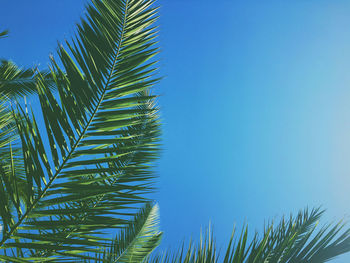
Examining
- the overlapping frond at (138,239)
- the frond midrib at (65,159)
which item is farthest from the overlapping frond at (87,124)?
the overlapping frond at (138,239)

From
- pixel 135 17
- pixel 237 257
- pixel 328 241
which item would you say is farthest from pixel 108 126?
pixel 328 241

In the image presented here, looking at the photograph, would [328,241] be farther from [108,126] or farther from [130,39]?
[130,39]

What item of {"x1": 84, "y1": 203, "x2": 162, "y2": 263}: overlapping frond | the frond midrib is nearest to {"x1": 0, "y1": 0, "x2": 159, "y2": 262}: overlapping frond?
the frond midrib

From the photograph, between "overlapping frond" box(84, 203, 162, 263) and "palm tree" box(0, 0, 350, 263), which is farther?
"overlapping frond" box(84, 203, 162, 263)

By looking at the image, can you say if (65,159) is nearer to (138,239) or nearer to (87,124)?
(87,124)

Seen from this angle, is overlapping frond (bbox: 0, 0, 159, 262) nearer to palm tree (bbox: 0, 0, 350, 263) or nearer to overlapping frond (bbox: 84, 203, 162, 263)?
palm tree (bbox: 0, 0, 350, 263)

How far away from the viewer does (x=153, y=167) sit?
6.38ft

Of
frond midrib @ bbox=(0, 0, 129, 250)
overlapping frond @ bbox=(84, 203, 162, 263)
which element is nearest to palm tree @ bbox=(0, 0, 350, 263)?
frond midrib @ bbox=(0, 0, 129, 250)

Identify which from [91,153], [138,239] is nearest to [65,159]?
[91,153]

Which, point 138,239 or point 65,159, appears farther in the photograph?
point 138,239

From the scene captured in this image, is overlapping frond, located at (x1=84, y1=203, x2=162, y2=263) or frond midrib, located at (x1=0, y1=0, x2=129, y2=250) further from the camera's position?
overlapping frond, located at (x1=84, y1=203, x2=162, y2=263)

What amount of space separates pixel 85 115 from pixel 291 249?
100 cm

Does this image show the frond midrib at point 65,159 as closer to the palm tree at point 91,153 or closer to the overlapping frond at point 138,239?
the palm tree at point 91,153

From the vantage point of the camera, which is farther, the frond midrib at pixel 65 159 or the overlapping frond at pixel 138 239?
the overlapping frond at pixel 138 239
